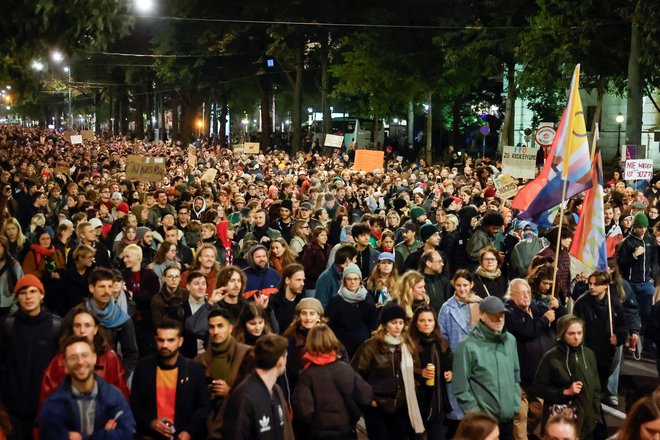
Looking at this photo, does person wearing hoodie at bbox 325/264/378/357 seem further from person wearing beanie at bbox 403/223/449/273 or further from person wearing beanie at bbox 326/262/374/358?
person wearing beanie at bbox 403/223/449/273

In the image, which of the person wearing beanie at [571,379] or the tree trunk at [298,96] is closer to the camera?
the person wearing beanie at [571,379]

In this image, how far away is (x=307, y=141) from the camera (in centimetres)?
5244

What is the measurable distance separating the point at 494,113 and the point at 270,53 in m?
17.2

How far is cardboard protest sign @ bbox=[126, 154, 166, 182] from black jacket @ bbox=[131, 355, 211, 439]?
A: 582 inches

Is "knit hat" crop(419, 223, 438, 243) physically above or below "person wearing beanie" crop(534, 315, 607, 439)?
above

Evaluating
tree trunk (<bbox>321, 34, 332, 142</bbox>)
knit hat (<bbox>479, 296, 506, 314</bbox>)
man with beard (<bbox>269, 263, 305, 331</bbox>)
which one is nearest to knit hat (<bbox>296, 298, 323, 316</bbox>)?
knit hat (<bbox>479, 296, 506, 314</bbox>)

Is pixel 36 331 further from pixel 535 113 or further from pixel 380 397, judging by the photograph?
pixel 535 113

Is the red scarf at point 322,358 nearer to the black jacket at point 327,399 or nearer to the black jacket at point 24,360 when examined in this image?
the black jacket at point 327,399

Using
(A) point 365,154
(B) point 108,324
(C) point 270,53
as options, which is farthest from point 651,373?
(C) point 270,53

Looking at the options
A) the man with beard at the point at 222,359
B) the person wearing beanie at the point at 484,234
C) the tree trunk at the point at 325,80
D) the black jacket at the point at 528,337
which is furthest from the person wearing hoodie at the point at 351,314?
the tree trunk at the point at 325,80

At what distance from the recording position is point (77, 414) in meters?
5.75

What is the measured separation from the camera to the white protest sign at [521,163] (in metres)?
20.2

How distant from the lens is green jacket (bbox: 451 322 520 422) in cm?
702

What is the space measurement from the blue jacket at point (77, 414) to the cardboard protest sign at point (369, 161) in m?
20.3
